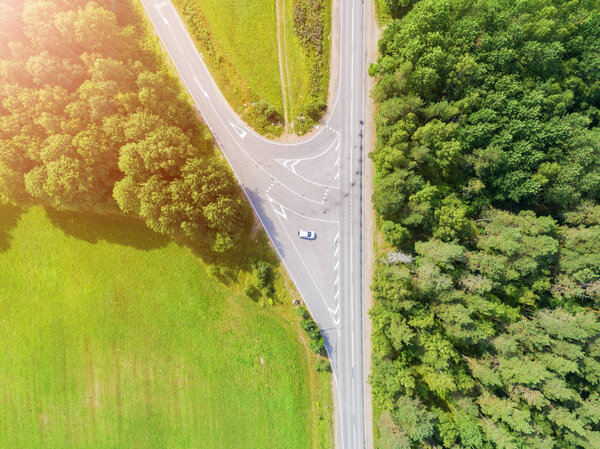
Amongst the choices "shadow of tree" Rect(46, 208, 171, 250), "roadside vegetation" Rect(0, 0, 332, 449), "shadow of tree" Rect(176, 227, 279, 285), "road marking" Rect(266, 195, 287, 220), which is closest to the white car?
"road marking" Rect(266, 195, 287, 220)

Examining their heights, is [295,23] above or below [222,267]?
above

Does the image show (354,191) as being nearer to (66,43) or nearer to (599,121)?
(599,121)

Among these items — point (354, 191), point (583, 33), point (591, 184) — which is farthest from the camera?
point (354, 191)

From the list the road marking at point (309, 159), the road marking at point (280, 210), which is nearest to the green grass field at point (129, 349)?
the road marking at point (280, 210)

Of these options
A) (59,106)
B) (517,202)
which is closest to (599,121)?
(517,202)

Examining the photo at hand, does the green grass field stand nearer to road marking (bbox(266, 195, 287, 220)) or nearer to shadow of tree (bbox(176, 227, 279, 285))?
shadow of tree (bbox(176, 227, 279, 285))
